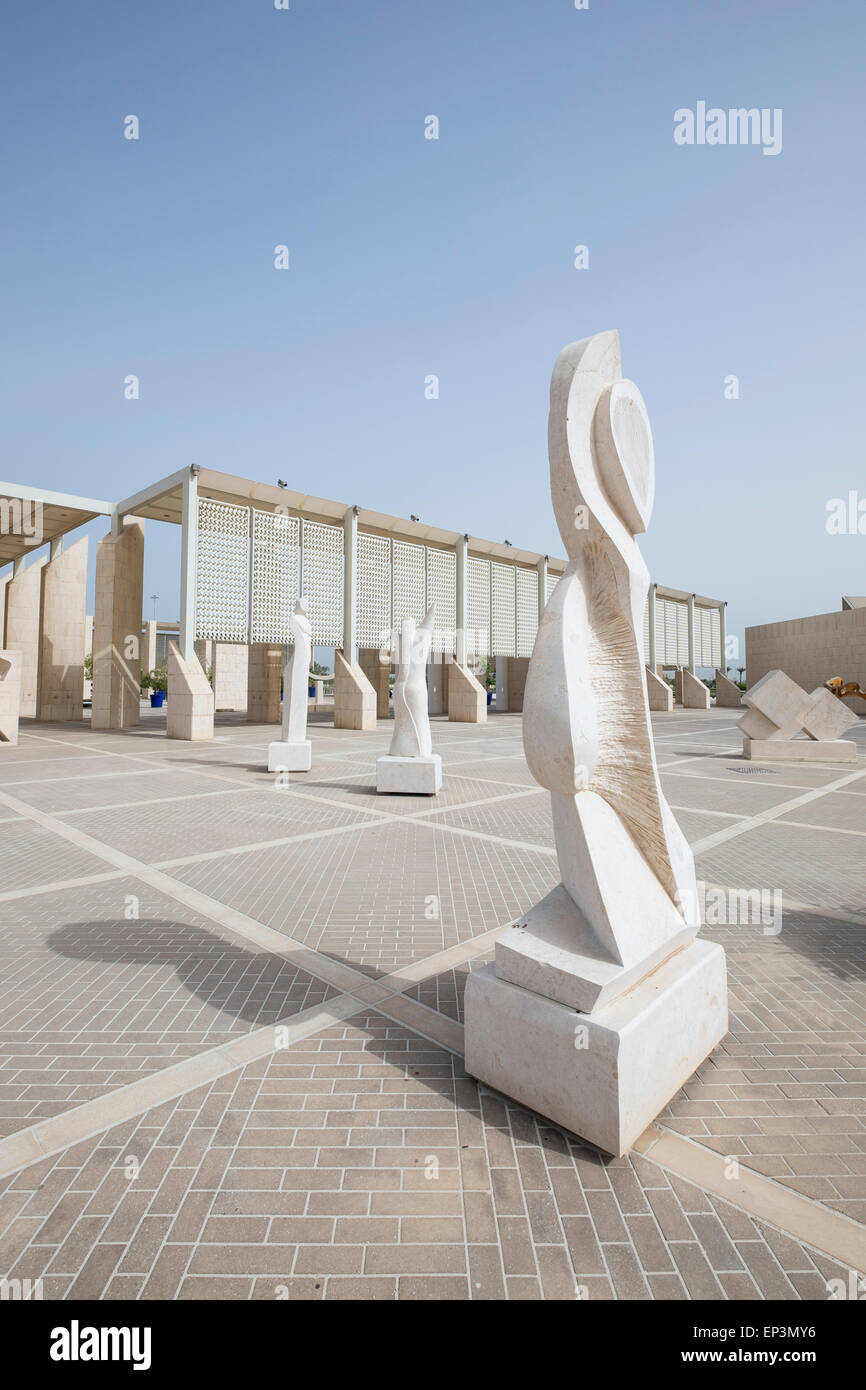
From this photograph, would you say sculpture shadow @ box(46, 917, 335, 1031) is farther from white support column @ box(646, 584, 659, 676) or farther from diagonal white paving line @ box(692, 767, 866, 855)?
white support column @ box(646, 584, 659, 676)

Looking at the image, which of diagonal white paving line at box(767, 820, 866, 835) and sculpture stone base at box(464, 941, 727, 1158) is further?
diagonal white paving line at box(767, 820, 866, 835)

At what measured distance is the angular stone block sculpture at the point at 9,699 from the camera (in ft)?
55.6

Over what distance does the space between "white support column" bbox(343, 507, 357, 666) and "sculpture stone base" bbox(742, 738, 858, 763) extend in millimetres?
13852

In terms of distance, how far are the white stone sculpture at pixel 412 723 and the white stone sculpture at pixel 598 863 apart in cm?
680

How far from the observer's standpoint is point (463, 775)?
40.5 ft

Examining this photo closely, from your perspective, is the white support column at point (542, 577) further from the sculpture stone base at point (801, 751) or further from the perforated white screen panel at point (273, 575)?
the sculpture stone base at point (801, 751)

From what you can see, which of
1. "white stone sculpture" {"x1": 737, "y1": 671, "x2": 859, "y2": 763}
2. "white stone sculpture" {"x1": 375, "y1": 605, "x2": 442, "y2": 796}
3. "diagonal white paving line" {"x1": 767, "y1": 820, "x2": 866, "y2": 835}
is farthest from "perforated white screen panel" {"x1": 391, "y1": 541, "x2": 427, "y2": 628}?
"diagonal white paving line" {"x1": 767, "y1": 820, "x2": 866, "y2": 835}

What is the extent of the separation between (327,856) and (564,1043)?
430cm

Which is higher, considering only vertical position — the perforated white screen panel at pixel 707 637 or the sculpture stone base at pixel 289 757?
the perforated white screen panel at pixel 707 637

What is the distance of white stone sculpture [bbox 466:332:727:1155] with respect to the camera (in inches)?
100

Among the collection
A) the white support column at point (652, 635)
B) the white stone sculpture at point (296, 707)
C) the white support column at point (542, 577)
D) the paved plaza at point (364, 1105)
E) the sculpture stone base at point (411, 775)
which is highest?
the white support column at point (542, 577)

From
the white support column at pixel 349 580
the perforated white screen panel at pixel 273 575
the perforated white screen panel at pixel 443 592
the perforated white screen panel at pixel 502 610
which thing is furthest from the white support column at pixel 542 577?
the perforated white screen panel at pixel 273 575

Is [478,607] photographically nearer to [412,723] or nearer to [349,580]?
[349,580]
